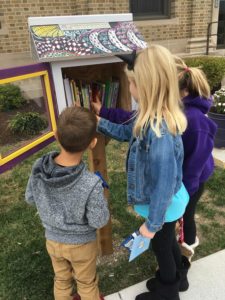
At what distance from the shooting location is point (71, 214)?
5.29 feet

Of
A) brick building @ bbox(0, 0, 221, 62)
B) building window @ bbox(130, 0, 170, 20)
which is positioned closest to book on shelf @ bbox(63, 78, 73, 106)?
brick building @ bbox(0, 0, 221, 62)

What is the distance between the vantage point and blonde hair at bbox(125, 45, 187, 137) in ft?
4.65

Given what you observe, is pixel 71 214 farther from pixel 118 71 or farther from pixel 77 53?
pixel 118 71

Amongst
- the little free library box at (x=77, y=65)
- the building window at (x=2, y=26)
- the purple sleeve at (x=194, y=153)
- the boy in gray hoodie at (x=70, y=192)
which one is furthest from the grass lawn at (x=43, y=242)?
the building window at (x=2, y=26)

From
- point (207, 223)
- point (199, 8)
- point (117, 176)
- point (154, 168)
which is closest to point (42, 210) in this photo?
point (154, 168)

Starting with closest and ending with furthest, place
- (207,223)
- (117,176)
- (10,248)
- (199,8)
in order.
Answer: (10,248)
(207,223)
(117,176)
(199,8)

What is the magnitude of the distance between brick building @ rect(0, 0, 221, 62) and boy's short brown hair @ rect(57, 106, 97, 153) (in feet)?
18.0

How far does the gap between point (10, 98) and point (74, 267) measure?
4.74m

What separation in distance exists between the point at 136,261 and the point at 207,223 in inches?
34.5

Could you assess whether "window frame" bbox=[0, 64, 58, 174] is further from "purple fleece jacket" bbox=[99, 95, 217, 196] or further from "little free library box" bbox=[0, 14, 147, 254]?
"purple fleece jacket" bbox=[99, 95, 217, 196]

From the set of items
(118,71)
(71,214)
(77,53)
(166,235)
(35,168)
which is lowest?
(166,235)

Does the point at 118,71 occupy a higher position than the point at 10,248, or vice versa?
the point at 118,71

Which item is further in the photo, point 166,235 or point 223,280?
point 223,280

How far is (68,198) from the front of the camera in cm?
158
